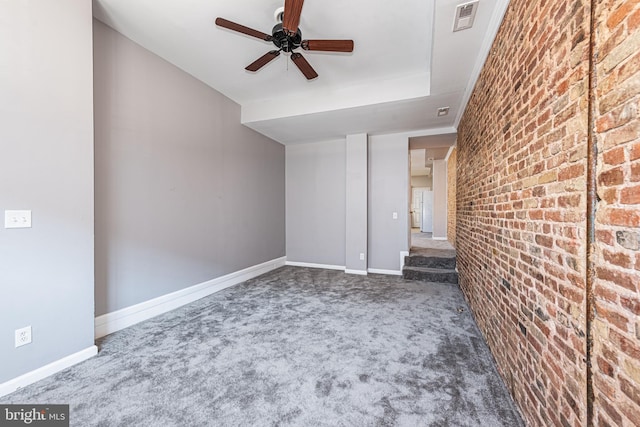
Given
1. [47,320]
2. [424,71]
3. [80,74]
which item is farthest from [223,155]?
[424,71]

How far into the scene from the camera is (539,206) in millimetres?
1343

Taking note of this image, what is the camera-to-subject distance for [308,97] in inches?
148

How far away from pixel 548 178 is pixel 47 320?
3327 mm

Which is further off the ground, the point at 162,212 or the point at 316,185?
the point at 316,185

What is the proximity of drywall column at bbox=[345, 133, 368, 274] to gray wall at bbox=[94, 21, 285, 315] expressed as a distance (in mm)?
1869

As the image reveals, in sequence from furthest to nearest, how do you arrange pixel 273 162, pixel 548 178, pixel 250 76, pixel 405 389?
pixel 273 162 < pixel 250 76 < pixel 405 389 < pixel 548 178

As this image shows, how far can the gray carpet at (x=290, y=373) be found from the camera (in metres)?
1.49

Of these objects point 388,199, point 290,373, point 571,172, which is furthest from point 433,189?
point 290,373

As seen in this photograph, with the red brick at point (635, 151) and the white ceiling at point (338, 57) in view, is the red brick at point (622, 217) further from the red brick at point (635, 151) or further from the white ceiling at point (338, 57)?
the white ceiling at point (338, 57)

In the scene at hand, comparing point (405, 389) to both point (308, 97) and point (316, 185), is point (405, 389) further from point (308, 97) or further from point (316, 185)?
point (316, 185)

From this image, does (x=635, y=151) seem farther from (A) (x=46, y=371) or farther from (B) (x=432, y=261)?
(B) (x=432, y=261)

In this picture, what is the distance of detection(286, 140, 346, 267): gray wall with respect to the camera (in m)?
5.18

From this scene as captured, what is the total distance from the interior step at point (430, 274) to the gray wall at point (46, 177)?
4178 mm

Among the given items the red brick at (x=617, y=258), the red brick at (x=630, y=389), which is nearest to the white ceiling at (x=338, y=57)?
the red brick at (x=617, y=258)
